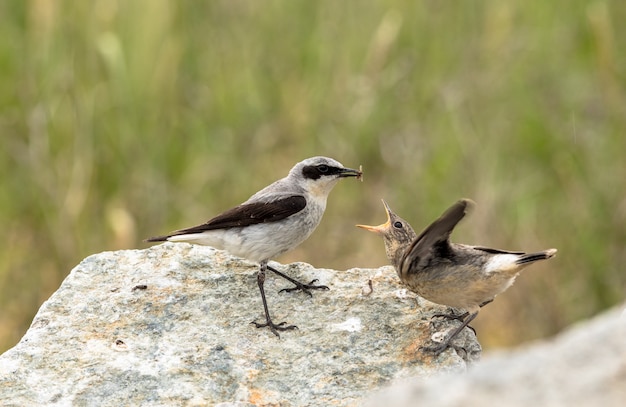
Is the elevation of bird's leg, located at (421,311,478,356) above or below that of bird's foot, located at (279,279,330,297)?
below

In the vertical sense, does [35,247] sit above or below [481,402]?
above

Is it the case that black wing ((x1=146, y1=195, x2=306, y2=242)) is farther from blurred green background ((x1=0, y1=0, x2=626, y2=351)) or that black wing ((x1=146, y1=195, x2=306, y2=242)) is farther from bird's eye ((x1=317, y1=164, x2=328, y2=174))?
blurred green background ((x1=0, y1=0, x2=626, y2=351))

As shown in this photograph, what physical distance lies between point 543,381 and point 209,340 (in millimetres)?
2770

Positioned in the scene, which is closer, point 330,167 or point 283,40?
point 330,167

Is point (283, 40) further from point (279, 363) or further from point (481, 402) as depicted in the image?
point (481, 402)

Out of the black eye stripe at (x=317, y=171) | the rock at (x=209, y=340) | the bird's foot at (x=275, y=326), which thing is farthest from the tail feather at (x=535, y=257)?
the black eye stripe at (x=317, y=171)

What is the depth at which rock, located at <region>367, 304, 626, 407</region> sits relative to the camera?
2338 millimetres

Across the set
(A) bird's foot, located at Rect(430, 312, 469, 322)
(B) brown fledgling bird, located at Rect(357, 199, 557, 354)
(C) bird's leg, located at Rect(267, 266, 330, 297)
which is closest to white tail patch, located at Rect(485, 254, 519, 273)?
(B) brown fledgling bird, located at Rect(357, 199, 557, 354)

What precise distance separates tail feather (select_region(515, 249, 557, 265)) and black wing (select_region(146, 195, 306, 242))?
1.62 meters

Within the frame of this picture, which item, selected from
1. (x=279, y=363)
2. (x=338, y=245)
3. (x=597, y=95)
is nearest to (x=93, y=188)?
(x=338, y=245)

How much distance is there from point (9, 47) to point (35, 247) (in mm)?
1990

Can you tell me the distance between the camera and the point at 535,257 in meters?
4.71

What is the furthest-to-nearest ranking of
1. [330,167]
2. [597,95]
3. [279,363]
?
[597,95]
[330,167]
[279,363]

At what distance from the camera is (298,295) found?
5.64 metres
